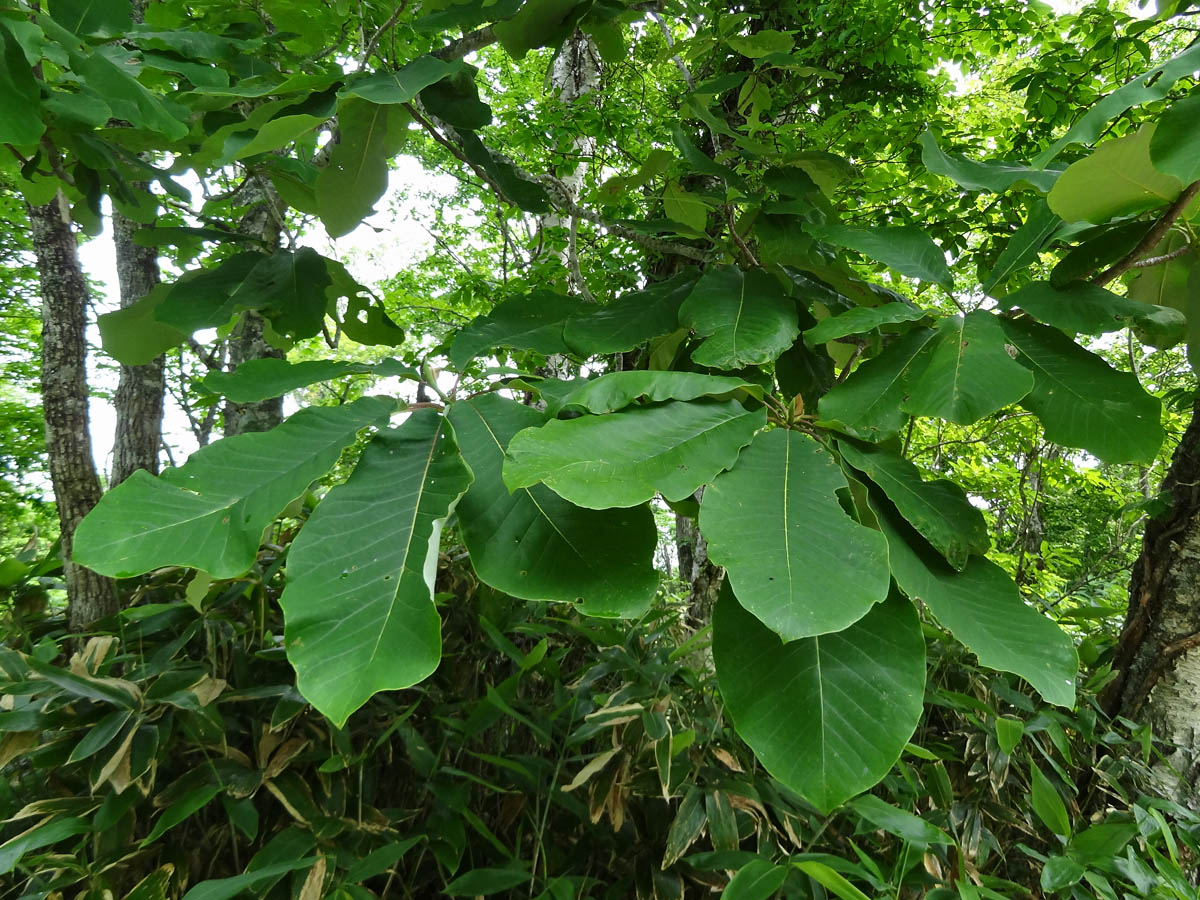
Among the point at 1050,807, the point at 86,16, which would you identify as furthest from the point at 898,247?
the point at 86,16

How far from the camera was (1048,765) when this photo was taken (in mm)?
1498

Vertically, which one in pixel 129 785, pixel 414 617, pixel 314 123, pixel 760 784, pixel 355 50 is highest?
pixel 355 50

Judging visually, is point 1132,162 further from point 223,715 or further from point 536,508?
point 223,715

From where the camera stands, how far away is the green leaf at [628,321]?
0.78 m

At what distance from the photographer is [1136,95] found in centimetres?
60

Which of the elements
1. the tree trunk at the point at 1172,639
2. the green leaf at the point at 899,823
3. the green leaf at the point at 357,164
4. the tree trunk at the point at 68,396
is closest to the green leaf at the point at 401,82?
the green leaf at the point at 357,164

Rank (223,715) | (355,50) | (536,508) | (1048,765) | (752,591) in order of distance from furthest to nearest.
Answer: (355,50) < (1048,765) < (223,715) < (536,508) < (752,591)

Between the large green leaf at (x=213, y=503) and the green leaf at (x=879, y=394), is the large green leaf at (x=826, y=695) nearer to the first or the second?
the green leaf at (x=879, y=394)

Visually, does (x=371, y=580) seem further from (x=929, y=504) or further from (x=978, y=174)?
(x=978, y=174)

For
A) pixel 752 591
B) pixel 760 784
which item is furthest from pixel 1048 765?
pixel 752 591

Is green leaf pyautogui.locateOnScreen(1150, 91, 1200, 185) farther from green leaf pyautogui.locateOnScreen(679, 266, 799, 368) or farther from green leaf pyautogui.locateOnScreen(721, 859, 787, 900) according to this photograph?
green leaf pyautogui.locateOnScreen(721, 859, 787, 900)

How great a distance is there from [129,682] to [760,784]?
3.59 feet

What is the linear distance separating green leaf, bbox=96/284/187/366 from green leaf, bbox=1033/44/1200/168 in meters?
1.23

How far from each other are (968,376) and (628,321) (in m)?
0.40
